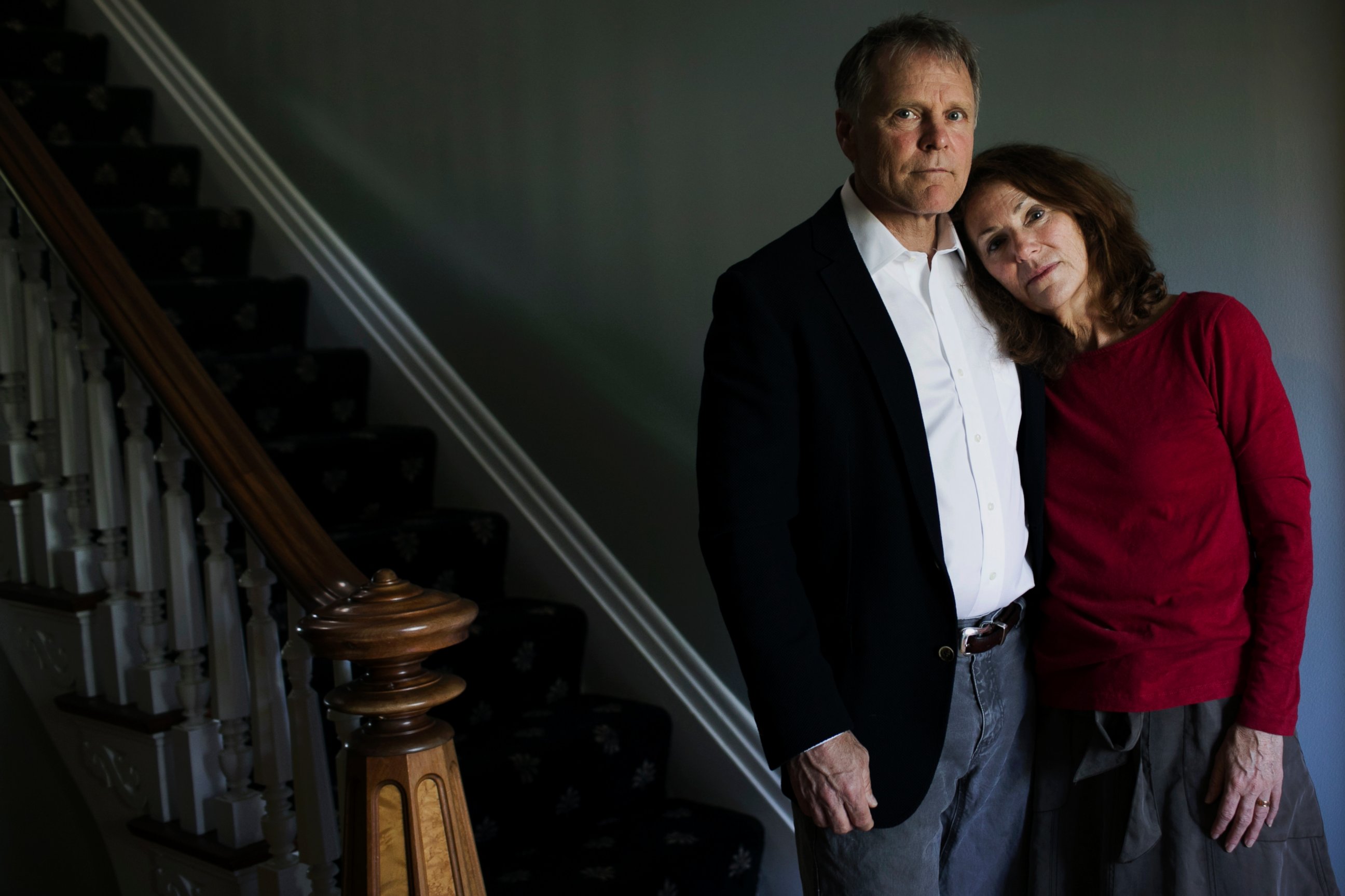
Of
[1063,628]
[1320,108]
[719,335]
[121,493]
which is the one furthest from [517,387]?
[1320,108]

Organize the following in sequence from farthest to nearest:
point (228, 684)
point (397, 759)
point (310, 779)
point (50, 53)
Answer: point (50, 53), point (228, 684), point (310, 779), point (397, 759)

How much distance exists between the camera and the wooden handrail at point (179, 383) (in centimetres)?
145

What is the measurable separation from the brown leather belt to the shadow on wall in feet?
7.57

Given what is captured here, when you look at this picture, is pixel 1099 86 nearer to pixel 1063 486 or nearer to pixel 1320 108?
pixel 1320 108

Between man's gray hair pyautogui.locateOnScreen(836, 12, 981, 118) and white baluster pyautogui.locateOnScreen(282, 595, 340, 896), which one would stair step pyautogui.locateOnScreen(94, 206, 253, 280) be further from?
man's gray hair pyautogui.locateOnScreen(836, 12, 981, 118)

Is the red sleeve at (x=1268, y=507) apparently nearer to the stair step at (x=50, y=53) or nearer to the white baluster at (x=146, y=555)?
the white baluster at (x=146, y=555)

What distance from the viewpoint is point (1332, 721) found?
5.42 ft

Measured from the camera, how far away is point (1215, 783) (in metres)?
1.33

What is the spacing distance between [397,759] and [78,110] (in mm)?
2987

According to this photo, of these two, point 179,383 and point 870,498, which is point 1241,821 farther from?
point 179,383

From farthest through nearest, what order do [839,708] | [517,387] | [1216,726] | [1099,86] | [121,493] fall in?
[517,387]
[121,493]
[1099,86]
[1216,726]
[839,708]

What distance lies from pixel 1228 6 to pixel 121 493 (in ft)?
6.96

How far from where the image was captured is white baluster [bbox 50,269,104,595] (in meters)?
2.09

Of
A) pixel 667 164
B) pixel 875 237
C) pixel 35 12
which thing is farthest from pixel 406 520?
pixel 35 12
